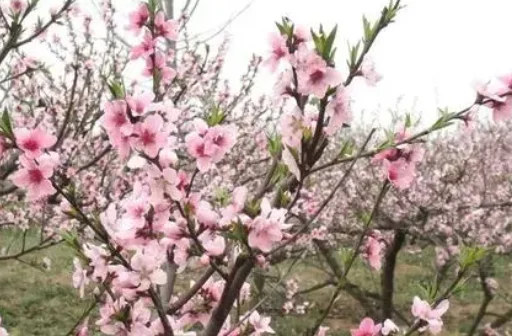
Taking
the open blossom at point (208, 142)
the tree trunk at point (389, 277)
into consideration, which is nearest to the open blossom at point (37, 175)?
the open blossom at point (208, 142)

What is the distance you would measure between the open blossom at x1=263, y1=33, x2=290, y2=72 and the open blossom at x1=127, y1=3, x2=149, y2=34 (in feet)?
1.83

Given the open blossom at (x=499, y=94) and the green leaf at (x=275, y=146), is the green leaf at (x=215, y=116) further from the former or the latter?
the open blossom at (x=499, y=94)

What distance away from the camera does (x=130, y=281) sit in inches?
71.8

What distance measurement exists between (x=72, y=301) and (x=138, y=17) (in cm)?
971

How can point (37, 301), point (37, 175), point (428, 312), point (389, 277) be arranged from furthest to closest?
point (37, 301) < point (389, 277) < point (428, 312) < point (37, 175)

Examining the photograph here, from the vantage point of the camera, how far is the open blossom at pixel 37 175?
68.8 inches

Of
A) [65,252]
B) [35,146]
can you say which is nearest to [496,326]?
[35,146]

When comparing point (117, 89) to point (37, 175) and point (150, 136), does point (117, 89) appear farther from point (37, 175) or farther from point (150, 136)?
point (37, 175)

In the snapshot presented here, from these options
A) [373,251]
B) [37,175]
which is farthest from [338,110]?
[37,175]

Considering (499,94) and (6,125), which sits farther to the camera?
(499,94)

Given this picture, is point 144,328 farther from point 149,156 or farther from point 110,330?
point 149,156

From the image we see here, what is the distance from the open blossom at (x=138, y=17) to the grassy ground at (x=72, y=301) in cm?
643

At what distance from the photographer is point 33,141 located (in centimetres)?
171

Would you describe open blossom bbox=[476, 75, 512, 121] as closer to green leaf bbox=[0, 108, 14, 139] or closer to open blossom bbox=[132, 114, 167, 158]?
open blossom bbox=[132, 114, 167, 158]
